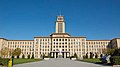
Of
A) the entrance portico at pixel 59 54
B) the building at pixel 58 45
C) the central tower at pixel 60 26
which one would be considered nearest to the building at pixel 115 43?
the building at pixel 58 45

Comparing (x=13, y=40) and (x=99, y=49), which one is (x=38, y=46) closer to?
(x=13, y=40)

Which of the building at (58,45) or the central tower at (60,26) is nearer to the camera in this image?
the building at (58,45)

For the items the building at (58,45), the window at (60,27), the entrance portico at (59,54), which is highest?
the window at (60,27)

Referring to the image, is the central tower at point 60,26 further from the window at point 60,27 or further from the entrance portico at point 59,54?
the entrance portico at point 59,54

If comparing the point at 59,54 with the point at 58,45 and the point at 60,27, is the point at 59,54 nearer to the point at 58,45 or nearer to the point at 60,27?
the point at 58,45

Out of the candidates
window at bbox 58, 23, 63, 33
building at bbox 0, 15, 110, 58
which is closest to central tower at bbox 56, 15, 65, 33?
window at bbox 58, 23, 63, 33

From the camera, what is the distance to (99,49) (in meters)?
121

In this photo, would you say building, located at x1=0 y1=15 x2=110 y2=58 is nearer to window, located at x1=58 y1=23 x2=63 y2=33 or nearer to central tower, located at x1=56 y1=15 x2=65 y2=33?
window, located at x1=58 y1=23 x2=63 y2=33

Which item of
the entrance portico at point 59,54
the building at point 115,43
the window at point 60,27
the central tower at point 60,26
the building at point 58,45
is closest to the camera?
the building at point 115,43

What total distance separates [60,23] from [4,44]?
135 ft

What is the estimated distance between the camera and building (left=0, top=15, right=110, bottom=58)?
117062 mm

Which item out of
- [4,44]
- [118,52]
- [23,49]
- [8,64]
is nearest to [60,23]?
[23,49]

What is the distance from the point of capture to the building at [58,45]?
117062 mm

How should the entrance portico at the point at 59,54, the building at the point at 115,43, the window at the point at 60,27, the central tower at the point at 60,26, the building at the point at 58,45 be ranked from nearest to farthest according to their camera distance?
1. the building at the point at 115,43
2. the entrance portico at the point at 59,54
3. the building at the point at 58,45
4. the window at the point at 60,27
5. the central tower at the point at 60,26
